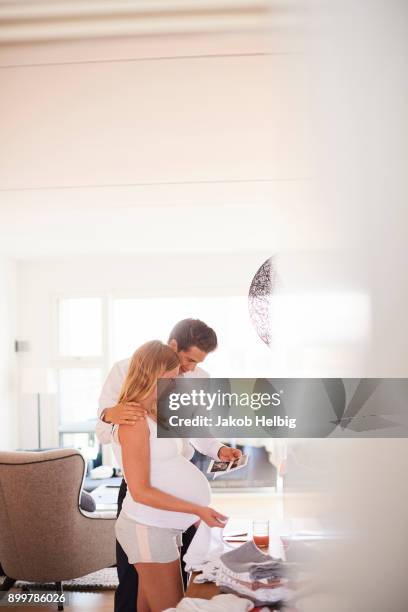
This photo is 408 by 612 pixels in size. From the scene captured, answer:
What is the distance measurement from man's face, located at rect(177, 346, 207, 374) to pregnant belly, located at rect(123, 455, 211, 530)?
0.45m

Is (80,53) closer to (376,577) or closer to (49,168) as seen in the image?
(49,168)

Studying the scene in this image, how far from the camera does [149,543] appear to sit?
116cm

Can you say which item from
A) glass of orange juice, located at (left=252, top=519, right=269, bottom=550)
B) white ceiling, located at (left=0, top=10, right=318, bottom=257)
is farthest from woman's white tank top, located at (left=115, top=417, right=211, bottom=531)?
white ceiling, located at (left=0, top=10, right=318, bottom=257)

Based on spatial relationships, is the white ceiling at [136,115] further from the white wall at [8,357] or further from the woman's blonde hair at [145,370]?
Answer: the white wall at [8,357]

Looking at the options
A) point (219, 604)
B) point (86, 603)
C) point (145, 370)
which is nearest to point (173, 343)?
point (145, 370)

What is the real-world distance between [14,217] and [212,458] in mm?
2659

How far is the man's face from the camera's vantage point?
5.16ft

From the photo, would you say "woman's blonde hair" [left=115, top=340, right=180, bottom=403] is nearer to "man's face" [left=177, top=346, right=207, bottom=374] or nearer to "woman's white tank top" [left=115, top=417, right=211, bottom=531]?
"woman's white tank top" [left=115, top=417, right=211, bottom=531]

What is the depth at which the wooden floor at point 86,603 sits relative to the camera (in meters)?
2.47

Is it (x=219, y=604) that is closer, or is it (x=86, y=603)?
(x=219, y=604)

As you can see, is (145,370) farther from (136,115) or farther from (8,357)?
(8,357)

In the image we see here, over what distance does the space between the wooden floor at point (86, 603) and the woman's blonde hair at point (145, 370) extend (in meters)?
1.79

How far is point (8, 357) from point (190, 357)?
3616 mm

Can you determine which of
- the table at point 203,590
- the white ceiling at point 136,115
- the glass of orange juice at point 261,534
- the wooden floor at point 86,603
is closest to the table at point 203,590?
the table at point 203,590
